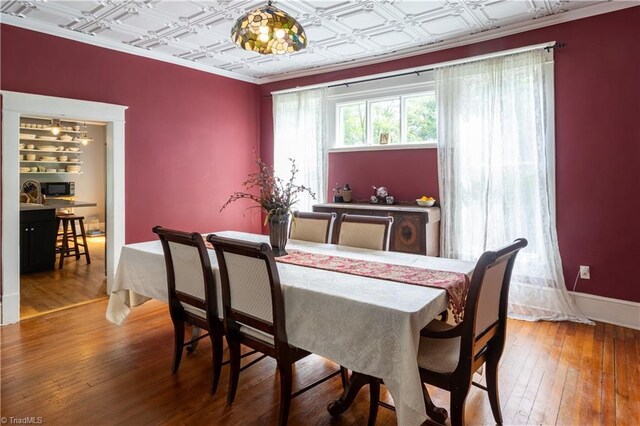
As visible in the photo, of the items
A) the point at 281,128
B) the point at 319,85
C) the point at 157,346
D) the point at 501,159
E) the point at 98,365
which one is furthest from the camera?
the point at 281,128

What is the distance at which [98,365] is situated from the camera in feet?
9.20

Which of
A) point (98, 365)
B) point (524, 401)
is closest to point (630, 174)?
point (524, 401)

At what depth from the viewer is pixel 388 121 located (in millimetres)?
5008

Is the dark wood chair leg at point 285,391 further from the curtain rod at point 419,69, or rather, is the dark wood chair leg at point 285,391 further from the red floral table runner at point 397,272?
the curtain rod at point 419,69

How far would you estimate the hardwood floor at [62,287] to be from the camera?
4.08 meters

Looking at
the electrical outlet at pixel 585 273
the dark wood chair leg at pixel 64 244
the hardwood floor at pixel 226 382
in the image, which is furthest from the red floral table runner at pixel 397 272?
the dark wood chair leg at pixel 64 244

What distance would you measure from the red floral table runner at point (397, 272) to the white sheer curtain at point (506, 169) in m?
2.04

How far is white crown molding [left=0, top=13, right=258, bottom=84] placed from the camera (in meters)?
3.66

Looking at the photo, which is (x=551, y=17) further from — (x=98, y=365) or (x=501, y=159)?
(x=98, y=365)

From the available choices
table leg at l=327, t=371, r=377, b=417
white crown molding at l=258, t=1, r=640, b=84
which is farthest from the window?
table leg at l=327, t=371, r=377, b=417

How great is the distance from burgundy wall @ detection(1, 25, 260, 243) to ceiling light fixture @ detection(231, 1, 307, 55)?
2603 millimetres

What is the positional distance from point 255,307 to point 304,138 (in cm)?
381

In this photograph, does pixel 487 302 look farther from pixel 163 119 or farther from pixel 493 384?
pixel 163 119

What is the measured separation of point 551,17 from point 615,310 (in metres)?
2.75
